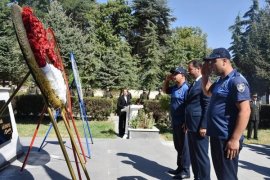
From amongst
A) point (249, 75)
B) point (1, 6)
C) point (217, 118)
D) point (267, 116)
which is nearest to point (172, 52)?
point (249, 75)

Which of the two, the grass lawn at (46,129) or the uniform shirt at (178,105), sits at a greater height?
the uniform shirt at (178,105)

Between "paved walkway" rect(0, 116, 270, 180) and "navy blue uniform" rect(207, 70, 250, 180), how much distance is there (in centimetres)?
259

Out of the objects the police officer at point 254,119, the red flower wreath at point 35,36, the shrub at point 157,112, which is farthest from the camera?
the shrub at point 157,112

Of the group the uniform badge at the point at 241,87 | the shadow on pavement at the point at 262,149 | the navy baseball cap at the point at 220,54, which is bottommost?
the shadow on pavement at the point at 262,149

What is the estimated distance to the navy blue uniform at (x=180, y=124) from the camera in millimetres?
6480

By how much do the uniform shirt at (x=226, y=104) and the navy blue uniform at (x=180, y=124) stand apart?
237 cm

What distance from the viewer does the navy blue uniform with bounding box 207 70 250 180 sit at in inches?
152

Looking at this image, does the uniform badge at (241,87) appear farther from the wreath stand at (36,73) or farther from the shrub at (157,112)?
the shrub at (157,112)

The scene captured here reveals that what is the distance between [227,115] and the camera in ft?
13.0

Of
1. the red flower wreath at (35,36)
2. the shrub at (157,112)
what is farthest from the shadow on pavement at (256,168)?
the shrub at (157,112)

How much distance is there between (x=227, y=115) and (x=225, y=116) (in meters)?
0.02

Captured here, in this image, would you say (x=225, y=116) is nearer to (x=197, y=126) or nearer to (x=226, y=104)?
(x=226, y=104)

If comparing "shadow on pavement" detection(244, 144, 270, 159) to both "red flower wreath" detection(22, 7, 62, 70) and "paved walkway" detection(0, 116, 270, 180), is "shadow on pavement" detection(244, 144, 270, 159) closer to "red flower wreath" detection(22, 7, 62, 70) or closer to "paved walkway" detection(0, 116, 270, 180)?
"paved walkway" detection(0, 116, 270, 180)

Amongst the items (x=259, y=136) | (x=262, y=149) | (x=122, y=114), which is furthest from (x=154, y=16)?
(x=262, y=149)
